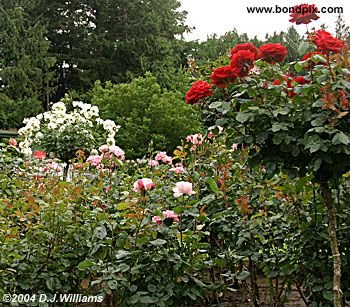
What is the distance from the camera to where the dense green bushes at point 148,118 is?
12.0m

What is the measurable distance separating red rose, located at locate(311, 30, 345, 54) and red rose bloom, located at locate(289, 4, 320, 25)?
0.27 feet

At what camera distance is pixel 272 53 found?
222 cm

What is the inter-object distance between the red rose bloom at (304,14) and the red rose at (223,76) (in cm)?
32

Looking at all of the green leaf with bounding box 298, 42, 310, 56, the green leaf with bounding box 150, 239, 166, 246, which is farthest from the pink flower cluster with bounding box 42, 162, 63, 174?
the green leaf with bounding box 298, 42, 310, 56

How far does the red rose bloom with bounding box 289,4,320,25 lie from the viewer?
2141mm

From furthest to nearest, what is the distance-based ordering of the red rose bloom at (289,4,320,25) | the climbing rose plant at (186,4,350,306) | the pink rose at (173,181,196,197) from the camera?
the pink rose at (173,181,196,197), the red rose bloom at (289,4,320,25), the climbing rose plant at (186,4,350,306)

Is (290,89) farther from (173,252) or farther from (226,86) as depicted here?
(173,252)

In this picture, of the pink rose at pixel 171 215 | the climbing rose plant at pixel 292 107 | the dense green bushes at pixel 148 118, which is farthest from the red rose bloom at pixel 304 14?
the dense green bushes at pixel 148 118

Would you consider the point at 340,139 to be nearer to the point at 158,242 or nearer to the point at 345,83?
the point at 345,83

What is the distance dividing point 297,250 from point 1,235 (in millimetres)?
1440

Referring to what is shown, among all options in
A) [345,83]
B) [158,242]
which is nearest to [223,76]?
[345,83]

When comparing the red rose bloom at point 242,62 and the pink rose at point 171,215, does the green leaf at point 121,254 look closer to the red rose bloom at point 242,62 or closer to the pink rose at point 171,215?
the pink rose at point 171,215

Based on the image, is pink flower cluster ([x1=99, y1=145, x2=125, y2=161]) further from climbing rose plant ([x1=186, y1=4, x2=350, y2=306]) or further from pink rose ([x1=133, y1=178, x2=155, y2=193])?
climbing rose plant ([x1=186, y1=4, x2=350, y2=306])

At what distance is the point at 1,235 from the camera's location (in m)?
2.42
